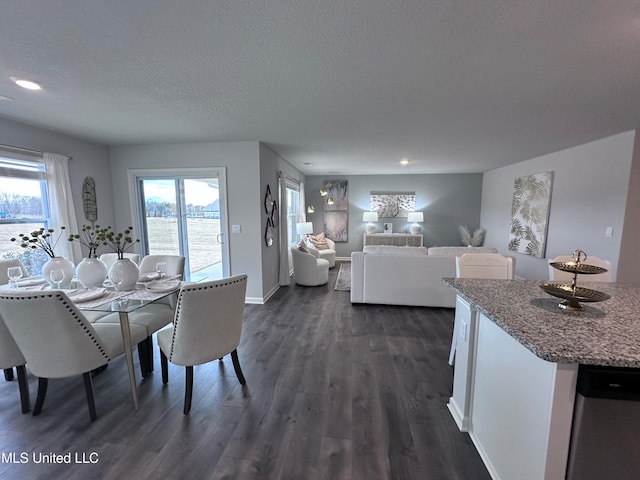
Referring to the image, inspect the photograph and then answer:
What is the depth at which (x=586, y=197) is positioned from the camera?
13.0 ft

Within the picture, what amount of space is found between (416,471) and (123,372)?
8.01ft

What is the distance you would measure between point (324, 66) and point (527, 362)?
2032 millimetres

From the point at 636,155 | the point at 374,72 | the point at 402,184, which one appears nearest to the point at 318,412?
the point at 374,72

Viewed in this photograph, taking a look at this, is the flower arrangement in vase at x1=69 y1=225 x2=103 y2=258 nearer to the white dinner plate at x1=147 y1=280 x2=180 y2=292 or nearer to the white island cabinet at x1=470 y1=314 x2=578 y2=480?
the white dinner plate at x1=147 y1=280 x2=180 y2=292

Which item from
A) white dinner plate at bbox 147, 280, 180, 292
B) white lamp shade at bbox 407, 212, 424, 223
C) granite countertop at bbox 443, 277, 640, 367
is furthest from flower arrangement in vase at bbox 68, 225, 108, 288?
white lamp shade at bbox 407, 212, 424, 223

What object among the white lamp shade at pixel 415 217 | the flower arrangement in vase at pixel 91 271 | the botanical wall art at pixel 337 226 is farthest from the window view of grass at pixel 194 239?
the white lamp shade at pixel 415 217

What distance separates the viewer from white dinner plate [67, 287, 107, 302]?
1.96 m

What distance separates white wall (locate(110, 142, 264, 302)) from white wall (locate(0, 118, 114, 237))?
0.15 metres

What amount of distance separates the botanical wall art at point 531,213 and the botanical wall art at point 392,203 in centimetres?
237

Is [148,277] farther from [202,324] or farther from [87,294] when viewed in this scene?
[202,324]

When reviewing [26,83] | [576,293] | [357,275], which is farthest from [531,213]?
[26,83]

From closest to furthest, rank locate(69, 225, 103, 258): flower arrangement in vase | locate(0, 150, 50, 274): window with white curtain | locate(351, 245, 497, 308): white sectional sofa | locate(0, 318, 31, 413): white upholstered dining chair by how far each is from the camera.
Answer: locate(0, 318, 31, 413): white upholstered dining chair → locate(69, 225, 103, 258): flower arrangement in vase → locate(0, 150, 50, 274): window with white curtain → locate(351, 245, 497, 308): white sectional sofa

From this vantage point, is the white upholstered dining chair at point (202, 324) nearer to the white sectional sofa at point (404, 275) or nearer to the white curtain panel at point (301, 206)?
the white sectional sofa at point (404, 275)

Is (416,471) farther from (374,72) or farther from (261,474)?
(374,72)
